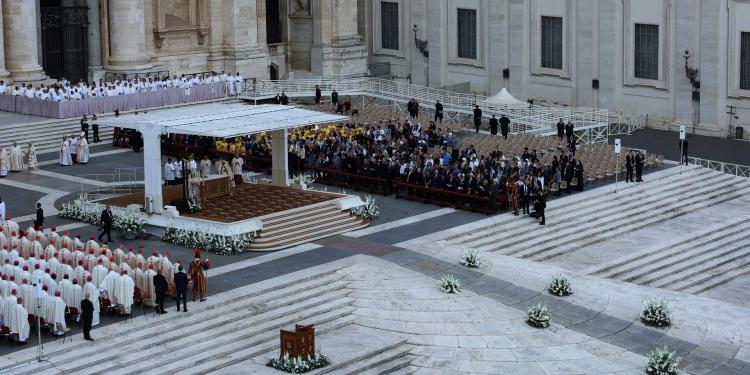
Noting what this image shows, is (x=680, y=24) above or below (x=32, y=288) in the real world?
above

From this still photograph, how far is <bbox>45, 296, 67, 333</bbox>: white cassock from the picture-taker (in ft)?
114

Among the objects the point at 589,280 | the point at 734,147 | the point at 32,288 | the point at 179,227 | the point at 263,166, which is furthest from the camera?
the point at 734,147

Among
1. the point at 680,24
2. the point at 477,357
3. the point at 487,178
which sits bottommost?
the point at 477,357

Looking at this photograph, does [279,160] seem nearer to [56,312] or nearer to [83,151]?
[83,151]

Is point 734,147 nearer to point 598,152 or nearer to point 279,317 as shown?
point 598,152

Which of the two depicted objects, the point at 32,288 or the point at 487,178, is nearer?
the point at 32,288

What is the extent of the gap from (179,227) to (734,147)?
88.4 ft

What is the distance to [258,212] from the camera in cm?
4538

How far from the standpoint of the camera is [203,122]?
45.5 metres

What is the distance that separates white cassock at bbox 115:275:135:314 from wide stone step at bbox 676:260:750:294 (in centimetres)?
1711

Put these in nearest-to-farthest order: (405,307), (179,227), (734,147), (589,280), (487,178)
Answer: (405,307) < (589,280) < (179,227) < (487,178) < (734,147)

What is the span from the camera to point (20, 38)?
2502 inches

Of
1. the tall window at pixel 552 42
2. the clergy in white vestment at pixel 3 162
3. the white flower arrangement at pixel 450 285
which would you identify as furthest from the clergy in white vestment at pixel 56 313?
the tall window at pixel 552 42

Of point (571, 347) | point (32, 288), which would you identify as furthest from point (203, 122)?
point (571, 347)
